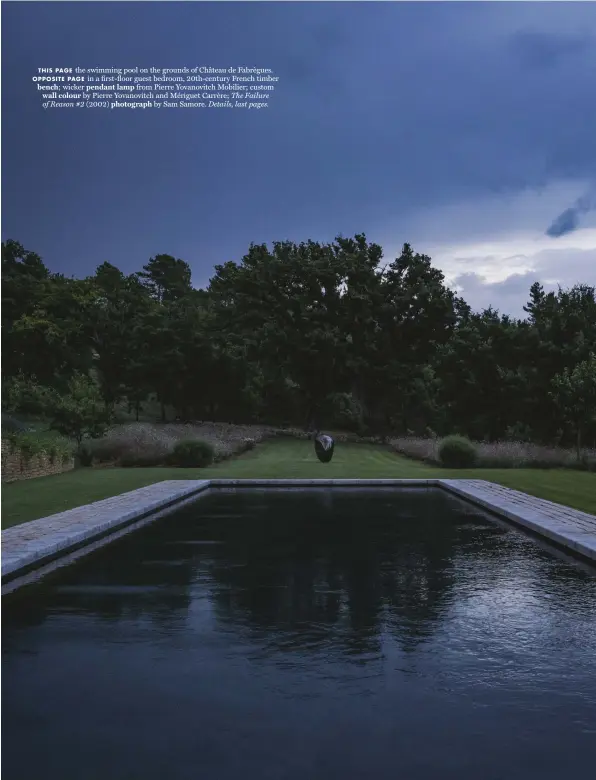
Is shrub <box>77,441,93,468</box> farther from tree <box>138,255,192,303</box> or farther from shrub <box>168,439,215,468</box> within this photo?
tree <box>138,255,192,303</box>

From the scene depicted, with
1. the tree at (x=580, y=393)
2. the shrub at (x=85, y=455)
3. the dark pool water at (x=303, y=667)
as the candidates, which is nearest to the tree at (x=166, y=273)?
the shrub at (x=85, y=455)

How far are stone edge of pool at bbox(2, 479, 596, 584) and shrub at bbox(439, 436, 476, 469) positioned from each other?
9.60m

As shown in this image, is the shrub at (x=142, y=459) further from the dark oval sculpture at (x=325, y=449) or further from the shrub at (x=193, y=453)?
the dark oval sculpture at (x=325, y=449)

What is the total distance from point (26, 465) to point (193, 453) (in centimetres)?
727

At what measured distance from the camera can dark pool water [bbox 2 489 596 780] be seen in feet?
13.1

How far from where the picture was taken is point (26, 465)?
23172 millimetres

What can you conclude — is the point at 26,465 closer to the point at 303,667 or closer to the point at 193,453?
the point at 193,453

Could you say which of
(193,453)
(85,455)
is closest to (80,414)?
(85,455)

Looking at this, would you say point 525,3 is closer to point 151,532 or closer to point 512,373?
point 151,532

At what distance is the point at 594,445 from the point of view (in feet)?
115

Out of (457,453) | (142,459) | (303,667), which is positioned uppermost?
(457,453)

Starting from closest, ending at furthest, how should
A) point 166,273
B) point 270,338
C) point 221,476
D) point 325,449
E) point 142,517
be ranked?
point 142,517 → point 221,476 → point 325,449 → point 270,338 → point 166,273

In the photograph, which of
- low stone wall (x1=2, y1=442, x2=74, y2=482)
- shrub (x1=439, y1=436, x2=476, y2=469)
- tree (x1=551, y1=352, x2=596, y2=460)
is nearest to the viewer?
low stone wall (x1=2, y1=442, x2=74, y2=482)

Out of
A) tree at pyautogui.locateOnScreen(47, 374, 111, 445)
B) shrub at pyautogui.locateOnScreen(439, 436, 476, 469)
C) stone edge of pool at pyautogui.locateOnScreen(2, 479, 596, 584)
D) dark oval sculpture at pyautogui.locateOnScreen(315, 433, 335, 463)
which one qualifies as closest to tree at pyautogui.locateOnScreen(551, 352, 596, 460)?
shrub at pyautogui.locateOnScreen(439, 436, 476, 469)
